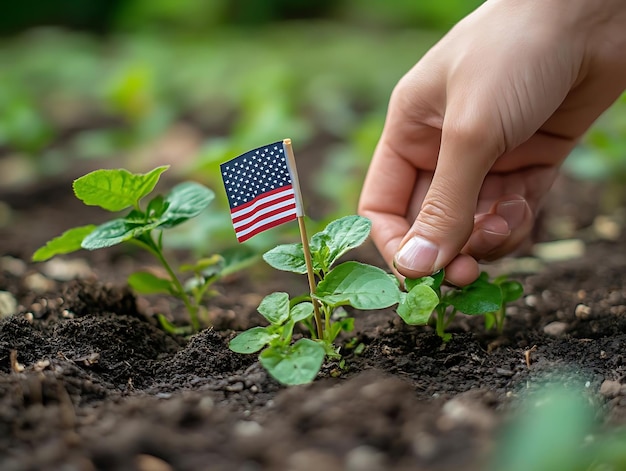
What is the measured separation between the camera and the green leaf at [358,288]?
4.80 feet

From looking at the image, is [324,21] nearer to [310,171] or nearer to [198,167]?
[310,171]

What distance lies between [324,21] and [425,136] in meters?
7.14

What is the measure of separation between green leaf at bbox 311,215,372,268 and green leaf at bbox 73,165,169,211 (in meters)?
0.43

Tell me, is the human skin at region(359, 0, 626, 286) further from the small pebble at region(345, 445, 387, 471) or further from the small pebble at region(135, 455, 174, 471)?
the small pebble at region(135, 455, 174, 471)

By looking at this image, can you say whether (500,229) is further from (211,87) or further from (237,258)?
(211,87)

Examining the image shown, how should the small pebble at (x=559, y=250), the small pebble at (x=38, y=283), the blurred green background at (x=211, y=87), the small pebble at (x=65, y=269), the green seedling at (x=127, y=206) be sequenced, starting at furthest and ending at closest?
the blurred green background at (x=211, y=87)
the small pebble at (x=559, y=250)
the small pebble at (x=65, y=269)
the small pebble at (x=38, y=283)
the green seedling at (x=127, y=206)

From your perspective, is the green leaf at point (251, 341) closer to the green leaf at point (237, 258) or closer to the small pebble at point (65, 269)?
the green leaf at point (237, 258)

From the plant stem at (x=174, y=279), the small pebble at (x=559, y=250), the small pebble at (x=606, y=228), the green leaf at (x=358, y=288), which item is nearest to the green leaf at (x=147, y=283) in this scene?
the plant stem at (x=174, y=279)

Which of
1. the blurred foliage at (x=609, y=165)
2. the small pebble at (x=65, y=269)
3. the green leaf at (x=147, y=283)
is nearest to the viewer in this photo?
the green leaf at (x=147, y=283)

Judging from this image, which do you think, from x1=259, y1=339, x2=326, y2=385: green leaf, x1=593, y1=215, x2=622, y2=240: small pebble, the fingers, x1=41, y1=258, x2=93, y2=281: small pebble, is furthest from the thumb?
x1=593, y1=215, x2=622, y2=240: small pebble

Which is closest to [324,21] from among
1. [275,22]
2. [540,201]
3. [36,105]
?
[275,22]

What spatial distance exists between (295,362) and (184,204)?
59cm

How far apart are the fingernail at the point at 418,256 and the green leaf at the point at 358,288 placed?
98mm

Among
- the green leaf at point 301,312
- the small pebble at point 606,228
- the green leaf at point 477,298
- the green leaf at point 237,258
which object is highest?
the green leaf at point 301,312
